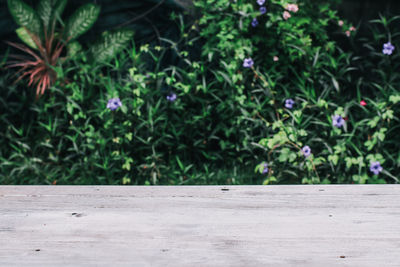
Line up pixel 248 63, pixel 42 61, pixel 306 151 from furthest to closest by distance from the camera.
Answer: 1. pixel 42 61
2. pixel 248 63
3. pixel 306 151

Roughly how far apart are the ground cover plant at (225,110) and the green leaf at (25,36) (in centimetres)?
1

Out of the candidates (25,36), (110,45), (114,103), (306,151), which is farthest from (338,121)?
(25,36)

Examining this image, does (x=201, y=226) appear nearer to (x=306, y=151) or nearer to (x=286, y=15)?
(x=306, y=151)

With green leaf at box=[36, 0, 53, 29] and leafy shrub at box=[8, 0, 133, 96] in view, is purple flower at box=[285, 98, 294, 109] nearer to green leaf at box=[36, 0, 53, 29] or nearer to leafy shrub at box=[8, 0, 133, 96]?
leafy shrub at box=[8, 0, 133, 96]

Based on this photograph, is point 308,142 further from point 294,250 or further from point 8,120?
point 8,120

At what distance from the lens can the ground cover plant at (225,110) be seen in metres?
2.47

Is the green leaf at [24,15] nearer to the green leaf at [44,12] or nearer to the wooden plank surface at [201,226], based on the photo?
the green leaf at [44,12]

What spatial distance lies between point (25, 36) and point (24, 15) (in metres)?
0.15

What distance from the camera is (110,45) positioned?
2986 mm

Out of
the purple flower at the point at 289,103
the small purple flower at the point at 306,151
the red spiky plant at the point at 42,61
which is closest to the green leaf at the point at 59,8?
the red spiky plant at the point at 42,61

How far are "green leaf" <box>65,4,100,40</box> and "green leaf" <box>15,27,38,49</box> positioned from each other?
0.24 m

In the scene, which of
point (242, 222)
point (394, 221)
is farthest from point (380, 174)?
point (242, 222)

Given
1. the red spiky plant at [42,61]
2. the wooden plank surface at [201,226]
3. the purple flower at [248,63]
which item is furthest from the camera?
the red spiky plant at [42,61]

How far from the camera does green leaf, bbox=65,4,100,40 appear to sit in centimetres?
298
